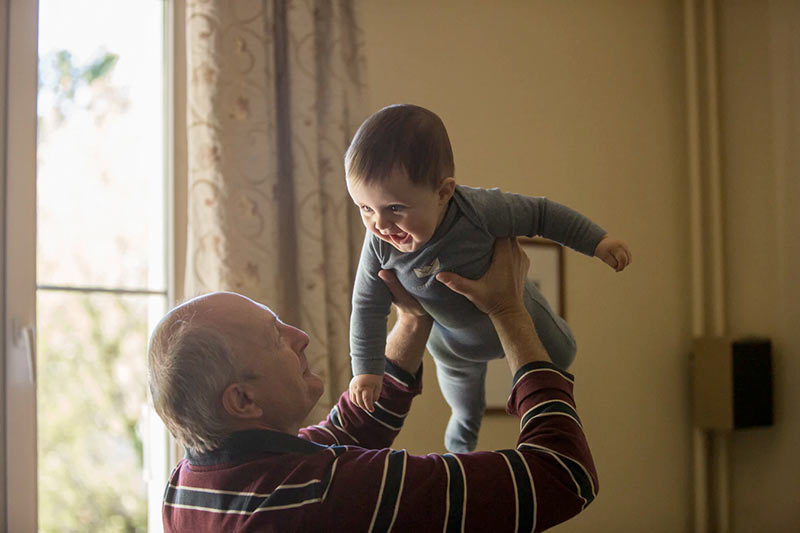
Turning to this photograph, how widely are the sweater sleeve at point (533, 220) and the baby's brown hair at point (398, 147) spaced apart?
5.6 inches

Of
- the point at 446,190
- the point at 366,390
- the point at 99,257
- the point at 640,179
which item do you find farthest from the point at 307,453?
the point at 640,179

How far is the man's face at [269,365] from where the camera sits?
125cm

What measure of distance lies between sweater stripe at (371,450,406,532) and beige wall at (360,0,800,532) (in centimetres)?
192

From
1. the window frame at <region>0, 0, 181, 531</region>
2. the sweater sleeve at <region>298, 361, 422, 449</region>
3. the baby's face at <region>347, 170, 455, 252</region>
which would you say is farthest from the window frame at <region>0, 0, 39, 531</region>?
the baby's face at <region>347, 170, 455, 252</region>

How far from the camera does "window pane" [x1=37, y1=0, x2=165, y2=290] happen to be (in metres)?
2.35

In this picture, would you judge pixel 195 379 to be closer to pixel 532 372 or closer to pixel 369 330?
pixel 369 330

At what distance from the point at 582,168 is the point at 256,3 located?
5.25 ft

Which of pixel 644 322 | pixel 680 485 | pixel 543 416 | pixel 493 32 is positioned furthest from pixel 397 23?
pixel 680 485

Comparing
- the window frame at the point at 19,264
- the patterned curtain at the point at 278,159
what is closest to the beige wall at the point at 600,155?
the patterned curtain at the point at 278,159

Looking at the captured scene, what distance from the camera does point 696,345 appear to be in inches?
136

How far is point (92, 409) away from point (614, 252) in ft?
5.57

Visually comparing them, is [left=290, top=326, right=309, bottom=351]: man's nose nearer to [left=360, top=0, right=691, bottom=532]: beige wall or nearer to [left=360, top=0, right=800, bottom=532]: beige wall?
[left=360, top=0, right=691, bottom=532]: beige wall

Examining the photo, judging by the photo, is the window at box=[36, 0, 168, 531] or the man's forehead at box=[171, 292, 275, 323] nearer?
the man's forehead at box=[171, 292, 275, 323]

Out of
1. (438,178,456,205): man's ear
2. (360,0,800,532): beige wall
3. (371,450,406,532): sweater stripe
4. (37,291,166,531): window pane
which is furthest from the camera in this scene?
(360,0,800,532): beige wall
